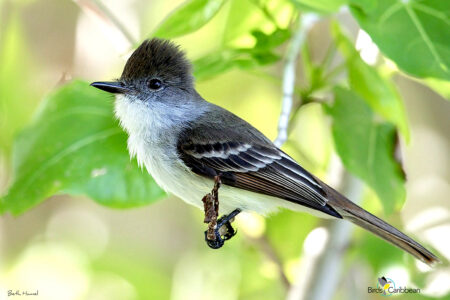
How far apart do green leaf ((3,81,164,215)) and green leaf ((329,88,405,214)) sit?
0.65m

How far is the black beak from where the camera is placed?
2.24 m

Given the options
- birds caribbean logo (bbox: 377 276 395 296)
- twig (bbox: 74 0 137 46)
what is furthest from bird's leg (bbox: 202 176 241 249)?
twig (bbox: 74 0 137 46)

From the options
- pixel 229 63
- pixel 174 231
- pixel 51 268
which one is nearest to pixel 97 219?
pixel 174 231

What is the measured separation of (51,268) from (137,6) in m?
1.85

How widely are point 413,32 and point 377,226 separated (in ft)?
2.37

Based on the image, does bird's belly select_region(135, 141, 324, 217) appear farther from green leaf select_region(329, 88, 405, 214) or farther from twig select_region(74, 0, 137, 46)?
twig select_region(74, 0, 137, 46)

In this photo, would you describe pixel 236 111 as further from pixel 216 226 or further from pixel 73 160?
pixel 216 226

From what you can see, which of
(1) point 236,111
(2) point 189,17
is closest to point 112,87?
(2) point 189,17

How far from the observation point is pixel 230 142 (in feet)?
7.88

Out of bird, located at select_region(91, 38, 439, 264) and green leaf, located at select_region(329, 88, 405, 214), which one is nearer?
green leaf, located at select_region(329, 88, 405, 214)

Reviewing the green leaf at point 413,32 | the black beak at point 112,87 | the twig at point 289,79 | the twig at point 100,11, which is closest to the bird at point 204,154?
the black beak at point 112,87

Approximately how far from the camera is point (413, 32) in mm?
1845

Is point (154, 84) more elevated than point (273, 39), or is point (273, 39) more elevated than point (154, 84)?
point (154, 84)

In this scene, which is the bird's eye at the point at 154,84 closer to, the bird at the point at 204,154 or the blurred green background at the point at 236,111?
the bird at the point at 204,154
